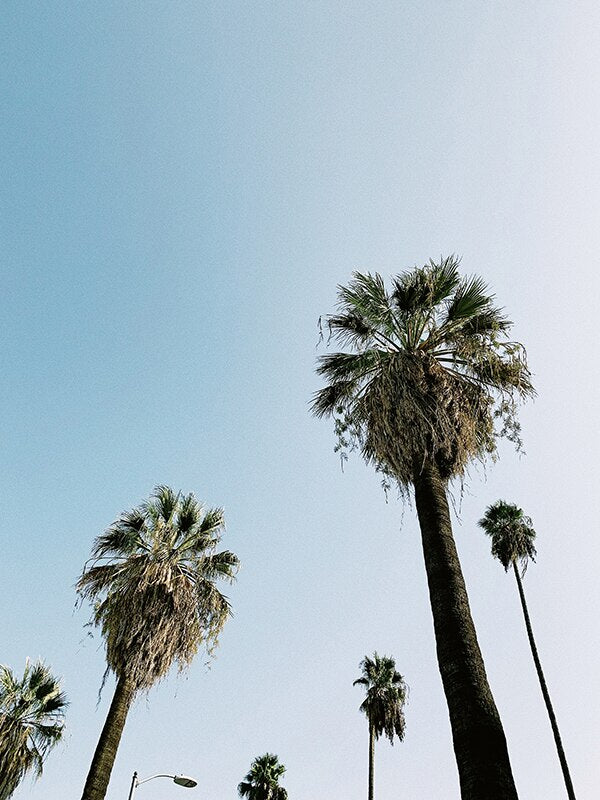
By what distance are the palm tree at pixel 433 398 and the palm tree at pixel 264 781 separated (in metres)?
37.5

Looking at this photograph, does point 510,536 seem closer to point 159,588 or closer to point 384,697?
point 384,697

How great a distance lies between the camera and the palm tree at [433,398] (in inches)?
327

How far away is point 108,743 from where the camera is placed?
46.7ft

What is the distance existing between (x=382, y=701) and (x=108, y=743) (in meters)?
25.0

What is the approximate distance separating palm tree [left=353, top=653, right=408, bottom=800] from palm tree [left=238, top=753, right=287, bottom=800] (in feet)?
35.3

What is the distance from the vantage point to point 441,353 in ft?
41.4

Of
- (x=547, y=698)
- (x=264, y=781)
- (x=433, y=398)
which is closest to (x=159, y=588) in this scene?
(x=433, y=398)

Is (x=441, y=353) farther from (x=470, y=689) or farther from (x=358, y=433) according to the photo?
(x=470, y=689)

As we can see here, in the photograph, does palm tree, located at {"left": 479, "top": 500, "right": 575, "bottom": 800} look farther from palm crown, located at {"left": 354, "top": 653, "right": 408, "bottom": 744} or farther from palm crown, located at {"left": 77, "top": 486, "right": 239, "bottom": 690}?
palm crown, located at {"left": 77, "top": 486, "right": 239, "bottom": 690}

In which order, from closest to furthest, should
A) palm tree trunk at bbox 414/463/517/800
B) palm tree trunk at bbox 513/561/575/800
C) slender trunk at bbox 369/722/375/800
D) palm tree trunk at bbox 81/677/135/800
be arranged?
palm tree trunk at bbox 414/463/517/800 < palm tree trunk at bbox 81/677/135/800 < palm tree trunk at bbox 513/561/575/800 < slender trunk at bbox 369/722/375/800

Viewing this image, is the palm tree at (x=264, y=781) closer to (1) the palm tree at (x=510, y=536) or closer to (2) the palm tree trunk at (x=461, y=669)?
(1) the palm tree at (x=510, y=536)

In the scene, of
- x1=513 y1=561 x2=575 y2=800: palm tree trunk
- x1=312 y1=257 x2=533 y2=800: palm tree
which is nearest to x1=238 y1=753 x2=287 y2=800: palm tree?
x1=513 y1=561 x2=575 y2=800: palm tree trunk

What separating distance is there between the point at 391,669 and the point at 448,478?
2987 centimetres

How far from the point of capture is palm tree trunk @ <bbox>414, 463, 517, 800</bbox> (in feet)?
20.6
